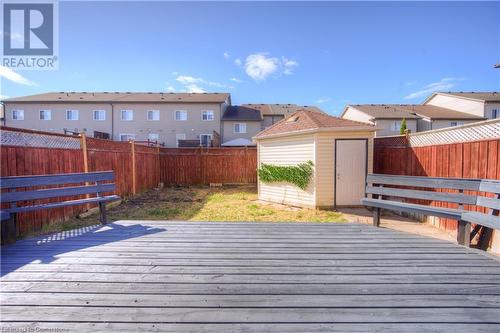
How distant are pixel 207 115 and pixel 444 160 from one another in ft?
75.3

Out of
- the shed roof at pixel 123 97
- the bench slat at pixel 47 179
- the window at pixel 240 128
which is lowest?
the bench slat at pixel 47 179

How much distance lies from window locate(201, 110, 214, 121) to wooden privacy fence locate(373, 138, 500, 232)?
20.1 m

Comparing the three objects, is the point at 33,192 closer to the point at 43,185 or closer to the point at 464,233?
the point at 43,185

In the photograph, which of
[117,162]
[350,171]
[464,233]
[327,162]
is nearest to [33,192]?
[117,162]

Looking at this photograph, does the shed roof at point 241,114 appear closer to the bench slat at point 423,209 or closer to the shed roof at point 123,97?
the shed roof at point 123,97

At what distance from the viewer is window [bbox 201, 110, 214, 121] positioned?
25875 mm

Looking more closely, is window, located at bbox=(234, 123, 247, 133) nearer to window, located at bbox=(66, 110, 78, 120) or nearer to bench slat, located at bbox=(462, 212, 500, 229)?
window, located at bbox=(66, 110, 78, 120)

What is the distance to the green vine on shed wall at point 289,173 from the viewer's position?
8.20 metres

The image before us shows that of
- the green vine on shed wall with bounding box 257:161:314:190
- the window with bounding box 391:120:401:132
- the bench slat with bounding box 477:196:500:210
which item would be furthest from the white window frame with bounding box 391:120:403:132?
the bench slat with bounding box 477:196:500:210

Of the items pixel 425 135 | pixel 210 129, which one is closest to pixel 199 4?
pixel 425 135

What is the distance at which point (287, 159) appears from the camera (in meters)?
8.98

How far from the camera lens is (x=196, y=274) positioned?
2494mm

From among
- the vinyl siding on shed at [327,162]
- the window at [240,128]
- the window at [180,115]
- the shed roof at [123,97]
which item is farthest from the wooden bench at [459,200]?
the window at [180,115]

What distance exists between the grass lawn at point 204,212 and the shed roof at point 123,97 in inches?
721
